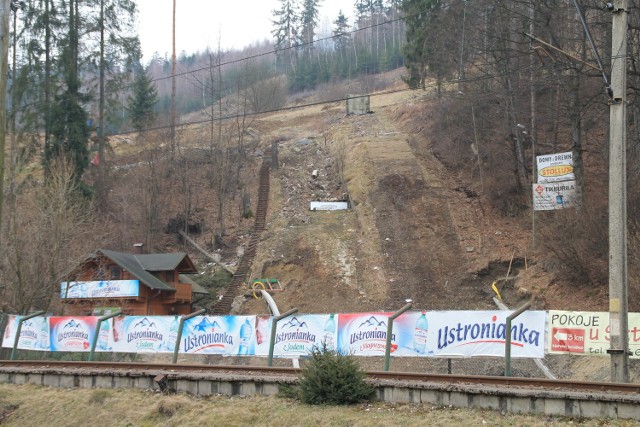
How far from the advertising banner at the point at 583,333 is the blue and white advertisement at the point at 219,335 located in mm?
6686

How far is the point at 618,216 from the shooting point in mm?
12938

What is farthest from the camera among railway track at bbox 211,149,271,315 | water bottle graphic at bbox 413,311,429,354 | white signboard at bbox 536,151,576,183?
railway track at bbox 211,149,271,315

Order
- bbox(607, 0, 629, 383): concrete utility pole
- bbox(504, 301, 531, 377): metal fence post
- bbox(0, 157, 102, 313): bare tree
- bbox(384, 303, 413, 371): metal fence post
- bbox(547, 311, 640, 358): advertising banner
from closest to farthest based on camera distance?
bbox(607, 0, 629, 383): concrete utility pole, bbox(504, 301, 531, 377): metal fence post, bbox(384, 303, 413, 371): metal fence post, bbox(547, 311, 640, 358): advertising banner, bbox(0, 157, 102, 313): bare tree

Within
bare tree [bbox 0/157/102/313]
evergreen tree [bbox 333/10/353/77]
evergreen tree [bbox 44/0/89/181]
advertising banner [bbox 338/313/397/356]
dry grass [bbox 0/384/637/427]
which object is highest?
evergreen tree [bbox 333/10/353/77]

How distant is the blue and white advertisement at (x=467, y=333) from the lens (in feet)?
43.7

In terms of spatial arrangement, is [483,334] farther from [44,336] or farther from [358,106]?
[358,106]

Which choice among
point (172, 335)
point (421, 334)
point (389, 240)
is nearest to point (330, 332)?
point (421, 334)

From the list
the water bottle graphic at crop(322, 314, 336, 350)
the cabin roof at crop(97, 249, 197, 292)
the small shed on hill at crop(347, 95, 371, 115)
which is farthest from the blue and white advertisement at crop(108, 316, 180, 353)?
the small shed on hill at crop(347, 95, 371, 115)

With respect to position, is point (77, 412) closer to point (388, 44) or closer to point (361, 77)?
point (361, 77)

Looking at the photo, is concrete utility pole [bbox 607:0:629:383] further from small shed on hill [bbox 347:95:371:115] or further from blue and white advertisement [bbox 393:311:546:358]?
small shed on hill [bbox 347:95:371:115]

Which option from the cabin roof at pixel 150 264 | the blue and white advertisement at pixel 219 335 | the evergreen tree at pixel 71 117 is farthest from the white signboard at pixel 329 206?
the blue and white advertisement at pixel 219 335

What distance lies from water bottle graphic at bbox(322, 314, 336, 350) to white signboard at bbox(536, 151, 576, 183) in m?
17.2

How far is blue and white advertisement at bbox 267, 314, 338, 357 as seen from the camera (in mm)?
15062

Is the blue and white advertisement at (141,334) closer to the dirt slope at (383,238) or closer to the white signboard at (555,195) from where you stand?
the dirt slope at (383,238)
